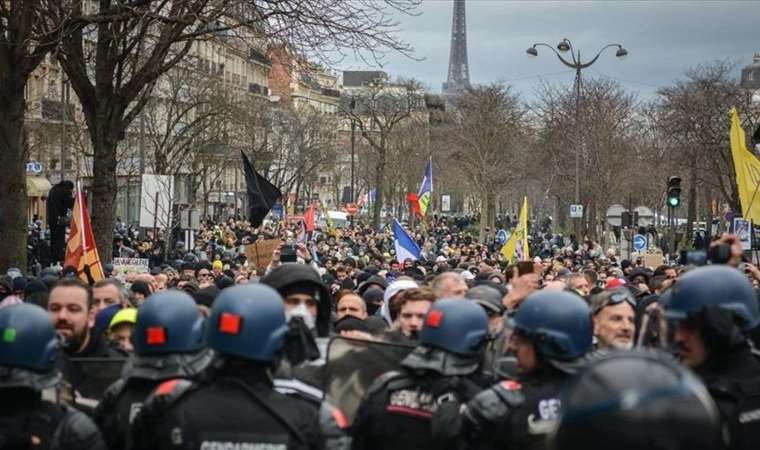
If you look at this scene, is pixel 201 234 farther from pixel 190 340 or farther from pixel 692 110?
pixel 190 340

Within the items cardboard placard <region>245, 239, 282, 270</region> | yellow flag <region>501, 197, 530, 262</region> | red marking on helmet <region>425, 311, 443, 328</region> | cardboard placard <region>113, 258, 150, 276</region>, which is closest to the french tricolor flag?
yellow flag <region>501, 197, 530, 262</region>

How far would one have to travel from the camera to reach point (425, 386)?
5.28 m

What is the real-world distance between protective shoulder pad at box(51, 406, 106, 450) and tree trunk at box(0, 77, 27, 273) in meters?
13.4

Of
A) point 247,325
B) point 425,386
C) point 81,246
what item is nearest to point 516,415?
point 425,386

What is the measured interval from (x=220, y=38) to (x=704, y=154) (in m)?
31.2

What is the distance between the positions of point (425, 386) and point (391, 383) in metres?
0.13

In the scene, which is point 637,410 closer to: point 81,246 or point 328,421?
→ point 328,421

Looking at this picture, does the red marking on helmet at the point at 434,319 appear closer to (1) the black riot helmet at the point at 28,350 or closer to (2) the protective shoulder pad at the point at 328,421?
(2) the protective shoulder pad at the point at 328,421

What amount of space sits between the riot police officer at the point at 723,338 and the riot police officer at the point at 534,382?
36 cm

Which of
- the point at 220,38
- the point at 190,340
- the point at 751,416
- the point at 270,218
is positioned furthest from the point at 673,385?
the point at 270,218

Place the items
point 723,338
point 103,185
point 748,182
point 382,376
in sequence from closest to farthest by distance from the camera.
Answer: point 723,338 < point 382,376 < point 748,182 < point 103,185

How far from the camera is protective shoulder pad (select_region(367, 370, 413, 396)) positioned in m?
5.27

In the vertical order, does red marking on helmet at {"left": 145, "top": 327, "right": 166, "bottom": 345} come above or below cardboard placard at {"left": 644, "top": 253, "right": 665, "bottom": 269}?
above

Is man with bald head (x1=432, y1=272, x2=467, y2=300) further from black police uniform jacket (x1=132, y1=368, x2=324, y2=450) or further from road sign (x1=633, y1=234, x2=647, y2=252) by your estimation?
road sign (x1=633, y1=234, x2=647, y2=252)
